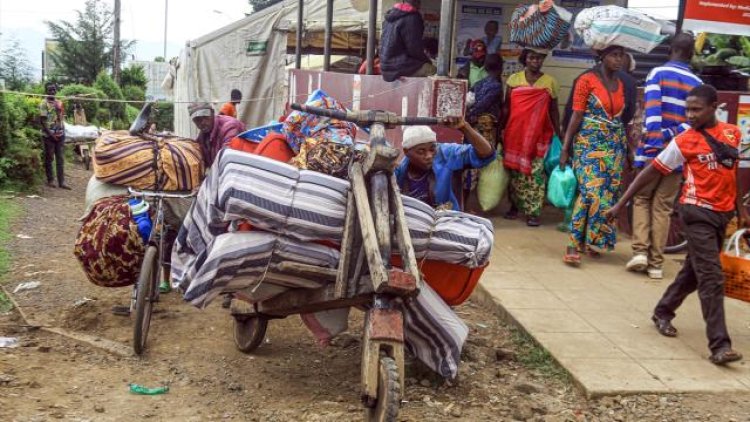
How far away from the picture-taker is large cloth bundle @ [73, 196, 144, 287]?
562 centimetres

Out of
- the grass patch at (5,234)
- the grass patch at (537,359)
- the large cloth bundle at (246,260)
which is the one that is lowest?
the grass patch at (5,234)

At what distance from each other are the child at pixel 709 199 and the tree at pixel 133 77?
106 ft

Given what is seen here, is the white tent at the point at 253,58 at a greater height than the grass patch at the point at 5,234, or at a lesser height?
greater

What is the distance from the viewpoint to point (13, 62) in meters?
28.8

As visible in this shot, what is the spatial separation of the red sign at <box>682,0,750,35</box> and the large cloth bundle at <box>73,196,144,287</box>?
512cm

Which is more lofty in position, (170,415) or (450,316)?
(450,316)

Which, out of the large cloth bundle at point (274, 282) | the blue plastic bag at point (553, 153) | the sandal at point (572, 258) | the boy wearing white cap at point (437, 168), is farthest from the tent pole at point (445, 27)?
the large cloth bundle at point (274, 282)

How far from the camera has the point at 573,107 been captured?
7031 mm

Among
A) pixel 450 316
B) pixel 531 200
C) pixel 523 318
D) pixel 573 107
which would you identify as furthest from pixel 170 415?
pixel 531 200

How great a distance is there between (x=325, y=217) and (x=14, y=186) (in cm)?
1170

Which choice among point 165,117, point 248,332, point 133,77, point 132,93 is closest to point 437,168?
point 248,332

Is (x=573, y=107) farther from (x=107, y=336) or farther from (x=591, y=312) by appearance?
(x=107, y=336)

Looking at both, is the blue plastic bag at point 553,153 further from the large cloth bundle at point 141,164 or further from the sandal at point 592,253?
the large cloth bundle at point 141,164

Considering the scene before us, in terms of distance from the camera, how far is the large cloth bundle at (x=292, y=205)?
Result: 399 centimetres
